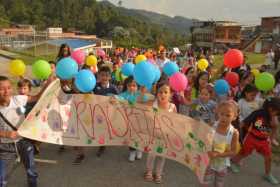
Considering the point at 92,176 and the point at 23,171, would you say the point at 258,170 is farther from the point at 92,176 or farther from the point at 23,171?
the point at 23,171

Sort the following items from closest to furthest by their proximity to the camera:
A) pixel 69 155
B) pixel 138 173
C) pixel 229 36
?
pixel 138 173 < pixel 69 155 < pixel 229 36

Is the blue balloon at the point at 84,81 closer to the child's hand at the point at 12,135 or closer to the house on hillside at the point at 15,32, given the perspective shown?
the child's hand at the point at 12,135

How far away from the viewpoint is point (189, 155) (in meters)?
3.35

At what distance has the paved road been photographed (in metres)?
3.76

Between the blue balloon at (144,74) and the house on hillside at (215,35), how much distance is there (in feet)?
178

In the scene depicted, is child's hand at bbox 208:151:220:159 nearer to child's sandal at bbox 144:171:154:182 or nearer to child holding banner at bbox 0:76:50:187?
child's sandal at bbox 144:171:154:182

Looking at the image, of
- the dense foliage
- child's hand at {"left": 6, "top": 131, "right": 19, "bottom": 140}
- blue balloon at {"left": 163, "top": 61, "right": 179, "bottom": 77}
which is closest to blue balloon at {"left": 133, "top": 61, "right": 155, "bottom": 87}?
blue balloon at {"left": 163, "top": 61, "right": 179, "bottom": 77}

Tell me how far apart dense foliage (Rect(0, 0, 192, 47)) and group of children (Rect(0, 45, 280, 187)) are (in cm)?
6184


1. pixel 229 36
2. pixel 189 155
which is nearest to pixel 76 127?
pixel 189 155

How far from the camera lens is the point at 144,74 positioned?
12.8 feet

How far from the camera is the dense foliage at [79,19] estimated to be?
7456 centimetres

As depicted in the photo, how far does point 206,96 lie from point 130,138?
3.81ft

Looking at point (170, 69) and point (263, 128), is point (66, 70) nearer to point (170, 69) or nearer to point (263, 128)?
point (170, 69)

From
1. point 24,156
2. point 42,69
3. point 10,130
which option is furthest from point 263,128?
point 42,69
